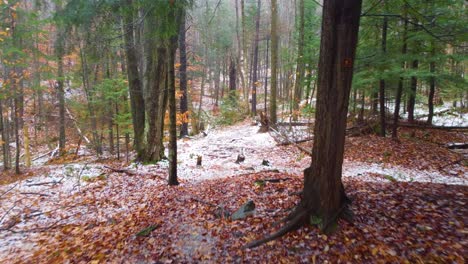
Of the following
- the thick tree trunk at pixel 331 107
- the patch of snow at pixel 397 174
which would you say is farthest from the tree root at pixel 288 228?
the patch of snow at pixel 397 174

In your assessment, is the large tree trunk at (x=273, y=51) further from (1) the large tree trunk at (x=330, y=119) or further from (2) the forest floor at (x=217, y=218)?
(1) the large tree trunk at (x=330, y=119)

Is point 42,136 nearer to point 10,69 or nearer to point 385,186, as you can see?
point 10,69

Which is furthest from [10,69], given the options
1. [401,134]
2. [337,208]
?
[401,134]

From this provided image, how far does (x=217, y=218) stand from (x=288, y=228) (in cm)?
145

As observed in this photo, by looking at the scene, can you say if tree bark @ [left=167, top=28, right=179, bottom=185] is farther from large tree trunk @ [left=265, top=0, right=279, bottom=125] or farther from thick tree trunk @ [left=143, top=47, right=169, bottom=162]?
large tree trunk @ [left=265, top=0, right=279, bottom=125]

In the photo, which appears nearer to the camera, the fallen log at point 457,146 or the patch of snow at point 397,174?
the patch of snow at point 397,174

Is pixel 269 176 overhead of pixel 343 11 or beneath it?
beneath

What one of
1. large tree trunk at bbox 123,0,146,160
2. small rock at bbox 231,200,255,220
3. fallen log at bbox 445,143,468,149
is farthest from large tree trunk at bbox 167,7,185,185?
fallen log at bbox 445,143,468,149

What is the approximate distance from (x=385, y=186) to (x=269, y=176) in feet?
8.72

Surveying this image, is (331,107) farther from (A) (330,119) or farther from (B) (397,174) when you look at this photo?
(B) (397,174)

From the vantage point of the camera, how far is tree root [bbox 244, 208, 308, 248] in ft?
12.2

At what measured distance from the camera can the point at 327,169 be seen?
3600mm

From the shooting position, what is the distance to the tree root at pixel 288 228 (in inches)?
146

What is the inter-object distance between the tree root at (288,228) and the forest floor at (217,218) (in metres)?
0.09
